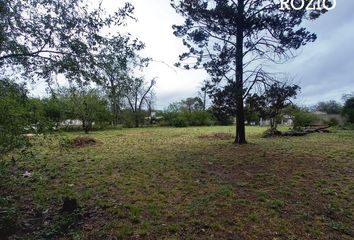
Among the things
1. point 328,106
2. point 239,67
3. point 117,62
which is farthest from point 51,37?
point 328,106

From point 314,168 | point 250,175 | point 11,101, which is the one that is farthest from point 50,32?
point 314,168

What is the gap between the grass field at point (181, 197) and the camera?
4609 millimetres

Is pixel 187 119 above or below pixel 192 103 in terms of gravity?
below

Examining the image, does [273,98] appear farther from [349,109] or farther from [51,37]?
[349,109]

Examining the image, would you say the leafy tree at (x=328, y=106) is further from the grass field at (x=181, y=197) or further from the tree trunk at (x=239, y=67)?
the grass field at (x=181, y=197)

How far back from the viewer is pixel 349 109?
24.8 m

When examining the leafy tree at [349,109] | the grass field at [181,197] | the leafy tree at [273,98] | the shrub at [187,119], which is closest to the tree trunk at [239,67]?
the leafy tree at [273,98]

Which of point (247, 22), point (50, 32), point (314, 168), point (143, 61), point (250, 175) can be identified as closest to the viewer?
point (50, 32)

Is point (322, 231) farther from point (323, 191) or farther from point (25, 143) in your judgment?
point (25, 143)

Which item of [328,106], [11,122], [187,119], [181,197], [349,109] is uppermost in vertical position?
[328,106]

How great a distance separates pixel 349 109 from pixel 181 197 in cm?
2396

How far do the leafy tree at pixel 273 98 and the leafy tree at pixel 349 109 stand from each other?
53.4 feet

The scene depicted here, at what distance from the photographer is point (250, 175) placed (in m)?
7.23

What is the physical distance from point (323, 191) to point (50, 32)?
617cm
